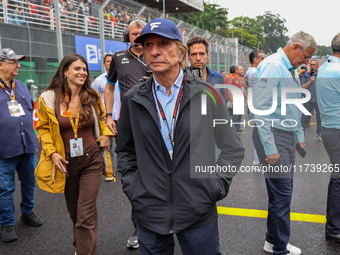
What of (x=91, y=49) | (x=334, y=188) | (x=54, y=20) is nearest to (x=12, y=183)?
(x=334, y=188)

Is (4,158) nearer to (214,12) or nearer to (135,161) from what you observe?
(135,161)

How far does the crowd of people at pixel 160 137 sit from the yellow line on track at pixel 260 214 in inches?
21.7

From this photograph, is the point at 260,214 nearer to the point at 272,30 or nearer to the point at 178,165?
the point at 178,165

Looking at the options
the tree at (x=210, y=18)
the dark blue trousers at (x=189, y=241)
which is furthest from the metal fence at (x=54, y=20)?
the tree at (x=210, y=18)

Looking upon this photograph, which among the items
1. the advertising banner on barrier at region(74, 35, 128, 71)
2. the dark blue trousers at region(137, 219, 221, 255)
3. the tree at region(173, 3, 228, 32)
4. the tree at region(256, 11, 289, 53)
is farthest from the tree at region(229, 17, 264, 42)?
the dark blue trousers at region(137, 219, 221, 255)

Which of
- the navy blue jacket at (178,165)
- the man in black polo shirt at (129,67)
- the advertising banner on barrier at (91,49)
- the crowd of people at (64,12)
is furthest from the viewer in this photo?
the advertising banner on barrier at (91,49)

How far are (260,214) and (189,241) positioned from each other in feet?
8.68

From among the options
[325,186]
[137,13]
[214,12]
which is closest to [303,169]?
[325,186]

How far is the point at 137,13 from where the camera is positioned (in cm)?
1415

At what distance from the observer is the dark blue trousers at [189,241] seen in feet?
6.55

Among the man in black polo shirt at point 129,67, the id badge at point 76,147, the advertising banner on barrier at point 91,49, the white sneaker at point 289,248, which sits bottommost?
the white sneaker at point 289,248

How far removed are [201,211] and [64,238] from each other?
8.00 ft

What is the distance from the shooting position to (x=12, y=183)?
13.4 ft

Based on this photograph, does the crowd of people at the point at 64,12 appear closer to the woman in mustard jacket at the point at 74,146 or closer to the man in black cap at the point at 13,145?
the man in black cap at the point at 13,145
